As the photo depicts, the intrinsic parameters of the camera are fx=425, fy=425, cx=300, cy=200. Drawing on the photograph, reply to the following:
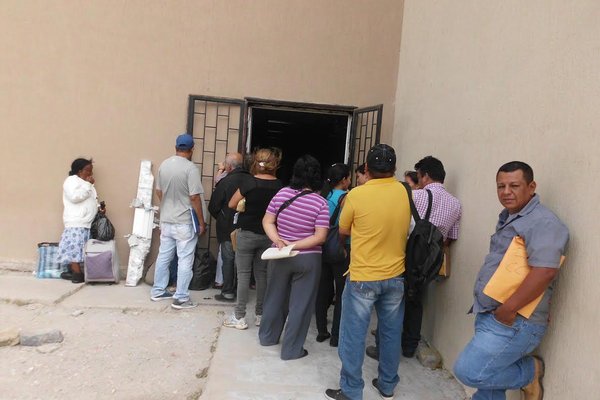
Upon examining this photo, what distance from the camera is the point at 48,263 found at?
508 centimetres

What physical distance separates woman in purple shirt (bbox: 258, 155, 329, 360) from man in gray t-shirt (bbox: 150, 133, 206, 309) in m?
1.38

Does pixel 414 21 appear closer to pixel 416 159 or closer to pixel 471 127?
pixel 416 159

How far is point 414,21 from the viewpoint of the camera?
4.94 metres

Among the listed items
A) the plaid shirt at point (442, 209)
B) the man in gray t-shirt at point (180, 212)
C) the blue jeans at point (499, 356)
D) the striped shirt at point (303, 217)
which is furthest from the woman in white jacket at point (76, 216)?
the blue jeans at point (499, 356)

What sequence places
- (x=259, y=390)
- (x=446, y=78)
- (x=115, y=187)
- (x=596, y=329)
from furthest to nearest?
(x=115, y=187), (x=446, y=78), (x=259, y=390), (x=596, y=329)

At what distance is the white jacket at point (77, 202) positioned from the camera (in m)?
4.86

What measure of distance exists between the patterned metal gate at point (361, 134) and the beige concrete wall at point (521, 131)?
978 mm

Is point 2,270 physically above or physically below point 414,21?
below

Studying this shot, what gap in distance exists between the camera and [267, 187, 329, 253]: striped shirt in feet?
10.5

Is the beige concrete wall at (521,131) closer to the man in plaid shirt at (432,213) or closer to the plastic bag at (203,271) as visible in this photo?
the man in plaid shirt at (432,213)

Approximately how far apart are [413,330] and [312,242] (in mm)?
1170

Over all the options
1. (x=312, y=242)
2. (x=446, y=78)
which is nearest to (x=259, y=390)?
(x=312, y=242)

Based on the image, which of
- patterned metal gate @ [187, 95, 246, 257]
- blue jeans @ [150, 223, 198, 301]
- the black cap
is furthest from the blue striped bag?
the black cap

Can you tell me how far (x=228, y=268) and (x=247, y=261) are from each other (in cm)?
95
